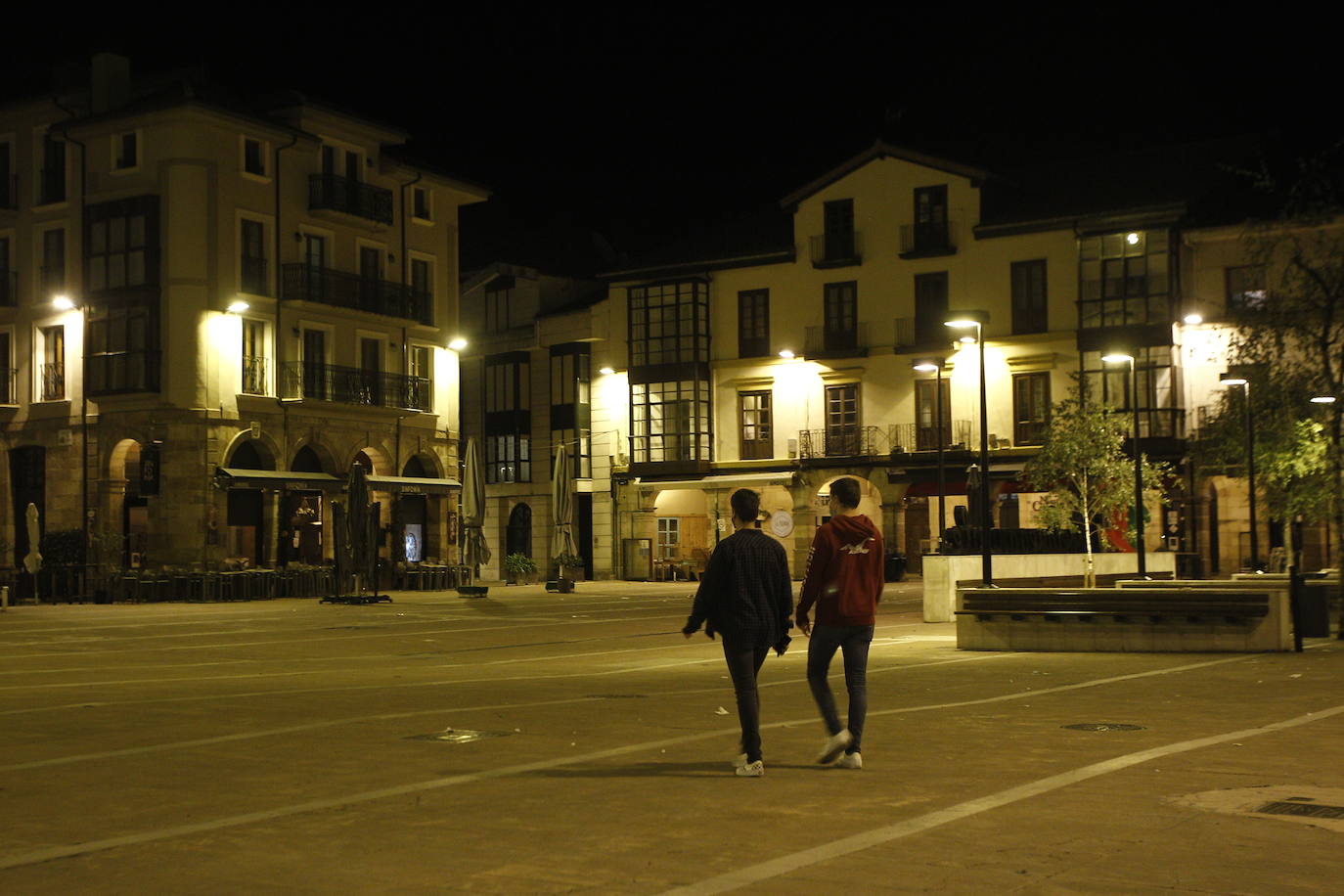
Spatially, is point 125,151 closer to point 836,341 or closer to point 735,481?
point 735,481

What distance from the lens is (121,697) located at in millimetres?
14789

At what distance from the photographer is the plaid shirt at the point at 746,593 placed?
31.5ft

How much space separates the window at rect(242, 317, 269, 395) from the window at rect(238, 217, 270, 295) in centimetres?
98

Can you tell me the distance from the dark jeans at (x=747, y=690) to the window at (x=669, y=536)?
52.5 metres

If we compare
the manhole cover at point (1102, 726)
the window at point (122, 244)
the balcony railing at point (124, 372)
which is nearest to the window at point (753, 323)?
the window at point (122, 244)

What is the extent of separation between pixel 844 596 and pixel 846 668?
1.49ft

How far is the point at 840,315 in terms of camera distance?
57938 millimetres

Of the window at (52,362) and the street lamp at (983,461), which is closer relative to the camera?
the street lamp at (983,461)

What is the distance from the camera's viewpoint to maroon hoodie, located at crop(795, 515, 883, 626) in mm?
9922

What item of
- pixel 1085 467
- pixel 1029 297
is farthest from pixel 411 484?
pixel 1029 297

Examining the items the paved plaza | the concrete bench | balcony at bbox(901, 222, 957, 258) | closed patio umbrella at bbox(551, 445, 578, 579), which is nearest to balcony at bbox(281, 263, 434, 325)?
closed patio umbrella at bbox(551, 445, 578, 579)

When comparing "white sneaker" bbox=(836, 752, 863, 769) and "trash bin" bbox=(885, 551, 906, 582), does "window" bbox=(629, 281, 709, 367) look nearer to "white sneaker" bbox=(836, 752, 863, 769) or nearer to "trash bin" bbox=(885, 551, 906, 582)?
"trash bin" bbox=(885, 551, 906, 582)

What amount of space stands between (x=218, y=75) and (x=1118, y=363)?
30039mm

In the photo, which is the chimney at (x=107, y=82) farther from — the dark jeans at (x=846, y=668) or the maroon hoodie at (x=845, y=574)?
the dark jeans at (x=846, y=668)
